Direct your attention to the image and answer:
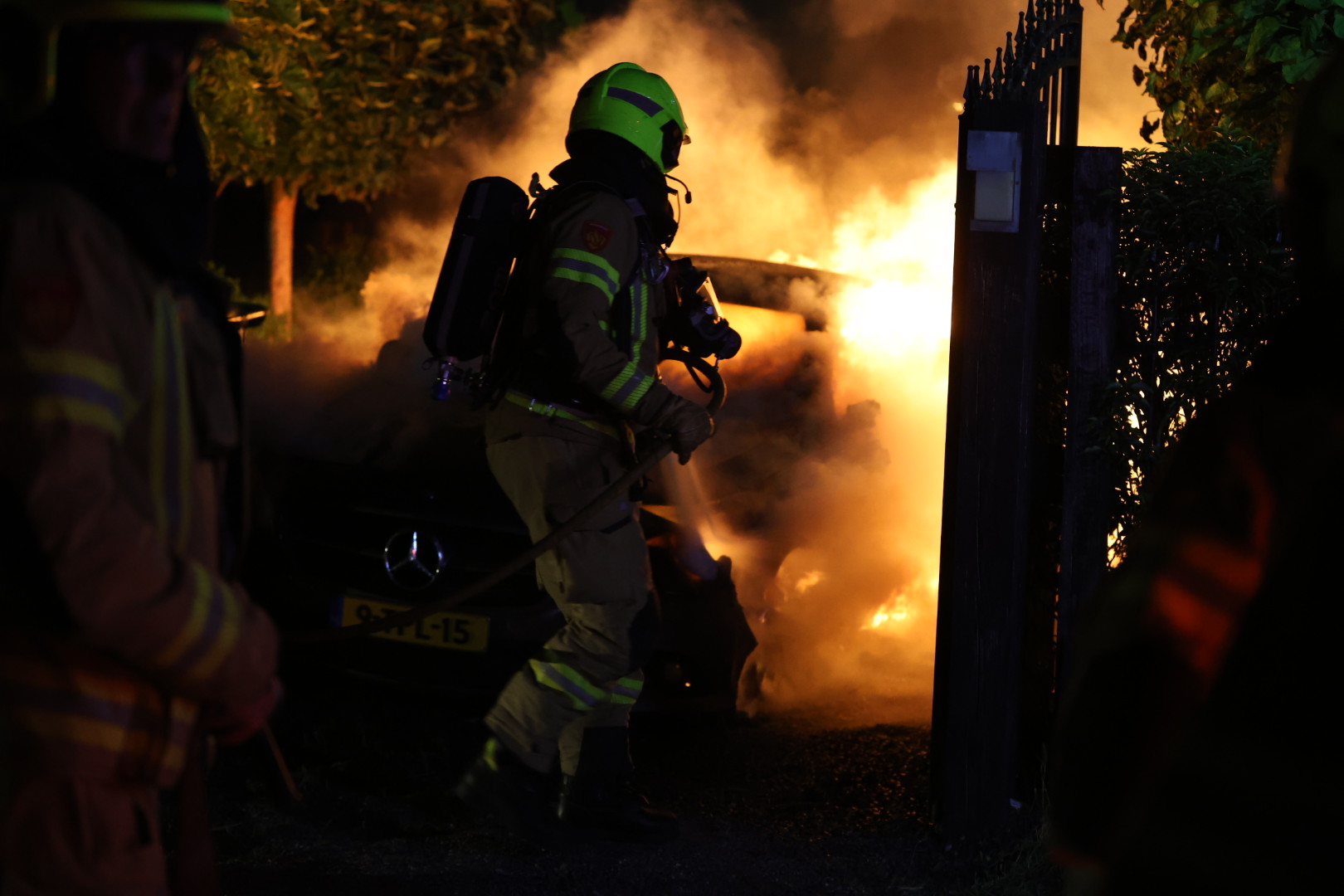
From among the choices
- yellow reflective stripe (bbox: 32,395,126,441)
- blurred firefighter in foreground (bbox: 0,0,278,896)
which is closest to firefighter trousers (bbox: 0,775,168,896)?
blurred firefighter in foreground (bbox: 0,0,278,896)

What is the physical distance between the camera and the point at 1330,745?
1208mm

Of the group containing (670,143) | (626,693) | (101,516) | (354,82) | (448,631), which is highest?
(354,82)

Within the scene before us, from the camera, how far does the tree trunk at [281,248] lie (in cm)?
1227

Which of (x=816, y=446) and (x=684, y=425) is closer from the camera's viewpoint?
(x=684, y=425)

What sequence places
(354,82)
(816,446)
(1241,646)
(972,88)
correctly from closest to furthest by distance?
(1241,646) < (972,88) < (816,446) < (354,82)

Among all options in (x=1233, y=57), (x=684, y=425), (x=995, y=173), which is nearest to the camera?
(x=995, y=173)

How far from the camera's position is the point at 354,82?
10906mm

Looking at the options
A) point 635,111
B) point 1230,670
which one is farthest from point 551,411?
point 1230,670

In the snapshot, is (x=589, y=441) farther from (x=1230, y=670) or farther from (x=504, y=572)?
(x=1230, y=670)

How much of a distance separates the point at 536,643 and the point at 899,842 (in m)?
1.24

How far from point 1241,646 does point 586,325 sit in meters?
2.55

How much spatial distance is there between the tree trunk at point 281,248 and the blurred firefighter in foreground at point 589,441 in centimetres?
881

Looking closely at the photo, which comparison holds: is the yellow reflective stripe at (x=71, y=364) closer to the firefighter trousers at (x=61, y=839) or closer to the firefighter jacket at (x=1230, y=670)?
the firefighter trousers at (x=61, y=839)

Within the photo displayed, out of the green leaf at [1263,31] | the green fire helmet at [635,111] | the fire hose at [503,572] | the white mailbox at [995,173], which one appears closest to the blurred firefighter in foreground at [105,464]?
the fire hose at [503,572]
